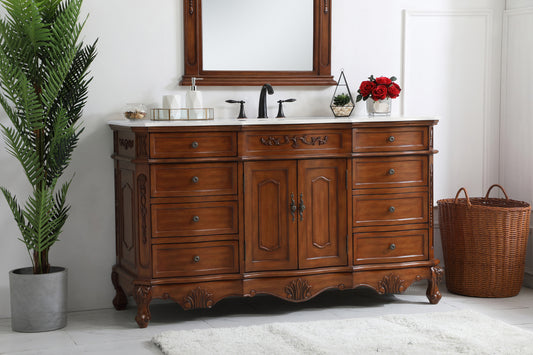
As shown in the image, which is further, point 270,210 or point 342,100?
point 342,100

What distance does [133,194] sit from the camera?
140 inches

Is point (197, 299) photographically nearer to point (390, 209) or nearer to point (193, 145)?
point (193, 145)

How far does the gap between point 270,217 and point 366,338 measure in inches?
29.9

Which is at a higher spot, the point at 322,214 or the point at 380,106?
the point at 380,106

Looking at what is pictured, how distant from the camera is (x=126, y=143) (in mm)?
3615

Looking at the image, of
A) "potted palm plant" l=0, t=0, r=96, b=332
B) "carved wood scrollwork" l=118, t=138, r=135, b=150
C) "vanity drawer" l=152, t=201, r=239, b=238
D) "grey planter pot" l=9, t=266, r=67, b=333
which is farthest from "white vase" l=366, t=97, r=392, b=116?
"grey planter pot" l=9, t=266, r=67, b=333

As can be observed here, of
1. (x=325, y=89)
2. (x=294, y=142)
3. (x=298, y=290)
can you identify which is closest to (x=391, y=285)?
(x=298, y=290)

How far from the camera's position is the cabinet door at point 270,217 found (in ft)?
11.8

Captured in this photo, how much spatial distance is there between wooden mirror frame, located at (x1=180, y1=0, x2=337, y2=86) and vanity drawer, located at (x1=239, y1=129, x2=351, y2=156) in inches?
20.6

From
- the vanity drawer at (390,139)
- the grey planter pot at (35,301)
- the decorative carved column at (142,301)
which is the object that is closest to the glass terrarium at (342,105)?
the vanity drawer at (390,139)

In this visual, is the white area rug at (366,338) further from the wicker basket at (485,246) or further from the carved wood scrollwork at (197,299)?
the wicker basket at (485,246)

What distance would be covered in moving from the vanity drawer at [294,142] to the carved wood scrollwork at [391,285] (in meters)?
0.69

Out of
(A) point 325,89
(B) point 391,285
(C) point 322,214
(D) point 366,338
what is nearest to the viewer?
(D) point 366,338

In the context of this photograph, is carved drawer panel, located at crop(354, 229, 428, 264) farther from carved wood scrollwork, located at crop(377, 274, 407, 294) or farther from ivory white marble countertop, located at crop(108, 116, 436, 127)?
ivory white marble countertop, located at crop(108, 116, 436, 127)
